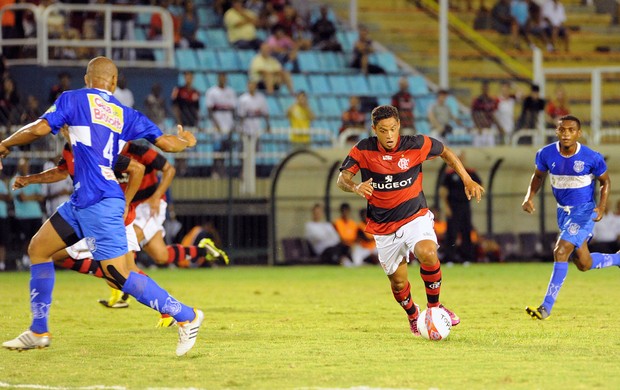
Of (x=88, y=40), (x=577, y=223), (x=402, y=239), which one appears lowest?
(x=577, y=223)

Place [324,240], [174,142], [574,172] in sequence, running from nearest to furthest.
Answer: [174,142], [574,172], [324,240]

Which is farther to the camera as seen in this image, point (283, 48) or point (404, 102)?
point (283, 48)

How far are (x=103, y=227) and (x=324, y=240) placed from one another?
13842mm

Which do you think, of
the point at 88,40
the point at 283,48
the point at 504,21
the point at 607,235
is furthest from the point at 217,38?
the point at 607,235

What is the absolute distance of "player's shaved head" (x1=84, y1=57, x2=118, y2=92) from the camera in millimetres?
9984

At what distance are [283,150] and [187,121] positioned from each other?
191cm

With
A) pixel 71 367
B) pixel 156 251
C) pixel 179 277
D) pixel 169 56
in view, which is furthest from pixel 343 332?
pixel 169 56

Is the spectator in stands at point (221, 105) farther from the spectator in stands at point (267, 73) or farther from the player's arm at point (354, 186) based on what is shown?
the player's arm at point (354, 186)

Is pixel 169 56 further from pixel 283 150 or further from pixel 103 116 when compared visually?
pixel 103 116

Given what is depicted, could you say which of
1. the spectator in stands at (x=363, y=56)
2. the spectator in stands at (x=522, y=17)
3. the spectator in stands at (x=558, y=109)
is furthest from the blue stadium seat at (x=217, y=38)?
the spectator in stands at (x=522, y=17)

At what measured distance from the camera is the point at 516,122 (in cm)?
2681

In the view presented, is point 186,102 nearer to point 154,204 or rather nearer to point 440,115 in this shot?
point 440,115

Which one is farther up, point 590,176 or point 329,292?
point 590,176

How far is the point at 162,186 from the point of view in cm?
1388
